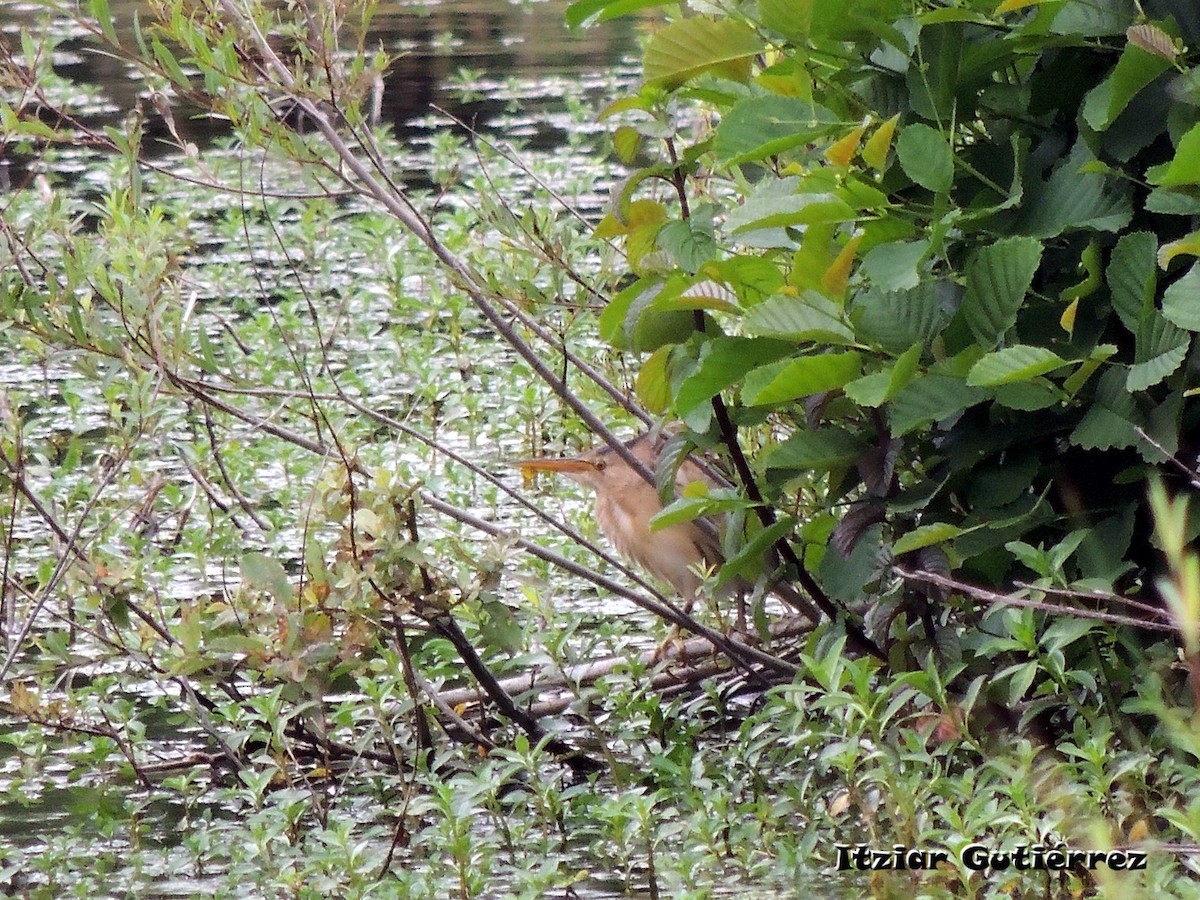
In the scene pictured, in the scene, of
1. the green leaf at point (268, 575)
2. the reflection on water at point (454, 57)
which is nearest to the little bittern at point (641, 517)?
the green leaf at point (268, 575)

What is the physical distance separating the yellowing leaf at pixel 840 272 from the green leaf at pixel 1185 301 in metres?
0.40

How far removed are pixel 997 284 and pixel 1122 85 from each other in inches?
11.6

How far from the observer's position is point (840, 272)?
2.33 m

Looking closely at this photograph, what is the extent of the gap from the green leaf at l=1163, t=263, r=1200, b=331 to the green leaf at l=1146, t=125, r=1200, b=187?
0.13m

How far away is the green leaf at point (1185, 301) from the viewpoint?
2.14 m

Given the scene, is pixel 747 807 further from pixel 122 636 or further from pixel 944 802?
pixel 122 636

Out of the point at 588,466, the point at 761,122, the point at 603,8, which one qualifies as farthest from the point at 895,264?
the point at 588,466

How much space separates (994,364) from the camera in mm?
2184

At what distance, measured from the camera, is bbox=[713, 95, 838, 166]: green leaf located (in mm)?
2398

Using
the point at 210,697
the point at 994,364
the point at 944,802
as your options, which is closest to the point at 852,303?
the point at 994,364

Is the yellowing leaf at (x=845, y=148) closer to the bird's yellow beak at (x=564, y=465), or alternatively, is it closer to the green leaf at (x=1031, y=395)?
the green leaf at (x=1031, y=395)

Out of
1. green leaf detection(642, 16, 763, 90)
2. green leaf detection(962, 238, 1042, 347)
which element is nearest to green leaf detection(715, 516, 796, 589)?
green leaf detection(962, 238, 1042, 347)

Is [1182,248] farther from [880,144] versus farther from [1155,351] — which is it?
[880,144]

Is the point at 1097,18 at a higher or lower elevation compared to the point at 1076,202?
higher
